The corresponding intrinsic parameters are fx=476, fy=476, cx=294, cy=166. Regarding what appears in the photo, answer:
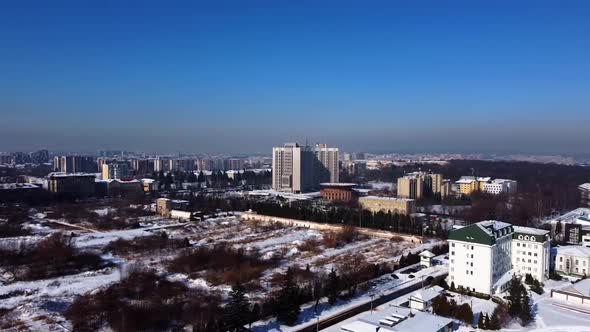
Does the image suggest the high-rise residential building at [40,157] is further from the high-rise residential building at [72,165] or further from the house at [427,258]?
the house at [427,258]

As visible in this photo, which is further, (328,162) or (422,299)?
(328,162)

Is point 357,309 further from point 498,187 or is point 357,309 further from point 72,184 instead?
point 72,184

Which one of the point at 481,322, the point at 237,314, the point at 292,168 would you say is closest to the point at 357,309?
the point at 481,322

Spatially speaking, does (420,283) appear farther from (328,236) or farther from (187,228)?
(187,228)

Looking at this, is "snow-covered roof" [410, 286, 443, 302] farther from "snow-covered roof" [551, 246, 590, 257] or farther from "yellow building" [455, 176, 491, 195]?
"yellow building" [455, 176, 491, 195]

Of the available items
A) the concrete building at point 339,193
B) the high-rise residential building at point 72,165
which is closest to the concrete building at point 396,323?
the concrete building at point 339,193

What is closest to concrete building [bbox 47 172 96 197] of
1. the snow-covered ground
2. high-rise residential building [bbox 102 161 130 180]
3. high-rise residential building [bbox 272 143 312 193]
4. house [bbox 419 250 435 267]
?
high-rise residential building [bbox 102 161 130 180]

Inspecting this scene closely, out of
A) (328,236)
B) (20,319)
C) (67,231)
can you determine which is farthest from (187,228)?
(20,319)
